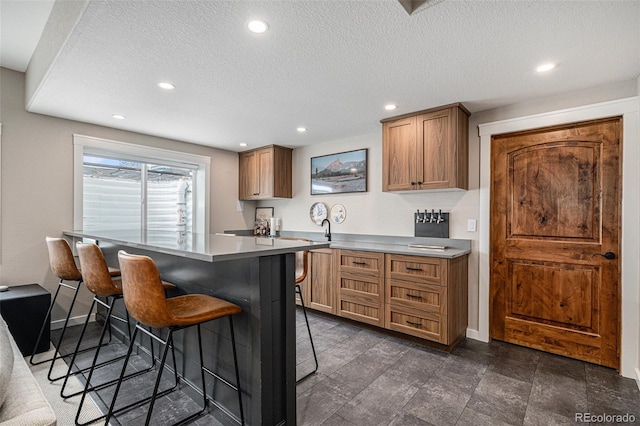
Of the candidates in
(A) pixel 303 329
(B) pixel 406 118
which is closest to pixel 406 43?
(B) pixel 406 118

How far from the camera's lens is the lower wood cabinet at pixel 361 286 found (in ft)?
10.5

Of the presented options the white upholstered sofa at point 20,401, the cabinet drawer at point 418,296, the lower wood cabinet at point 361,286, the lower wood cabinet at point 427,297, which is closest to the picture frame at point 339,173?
the lower wood cabinet at point 361,286

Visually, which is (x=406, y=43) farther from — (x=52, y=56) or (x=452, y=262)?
(x=52, y=56)

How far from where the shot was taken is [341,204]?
4.31 metres

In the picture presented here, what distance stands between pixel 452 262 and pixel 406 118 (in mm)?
1540

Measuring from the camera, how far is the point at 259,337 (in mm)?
1623

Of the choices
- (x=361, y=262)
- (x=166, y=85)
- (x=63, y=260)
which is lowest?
(x=361, y=262)

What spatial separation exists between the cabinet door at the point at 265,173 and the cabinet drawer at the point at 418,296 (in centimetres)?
238

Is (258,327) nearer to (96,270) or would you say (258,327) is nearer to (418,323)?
(96,270)

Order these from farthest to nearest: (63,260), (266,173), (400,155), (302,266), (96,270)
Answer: (266,173) → (400,155) → (302,266) → (63,260) → (96,270)

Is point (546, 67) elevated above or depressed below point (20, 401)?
above

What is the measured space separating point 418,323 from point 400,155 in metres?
1.71

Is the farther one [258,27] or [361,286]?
[361,286]

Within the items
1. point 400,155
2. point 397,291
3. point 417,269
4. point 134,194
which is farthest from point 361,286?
point 134,194
